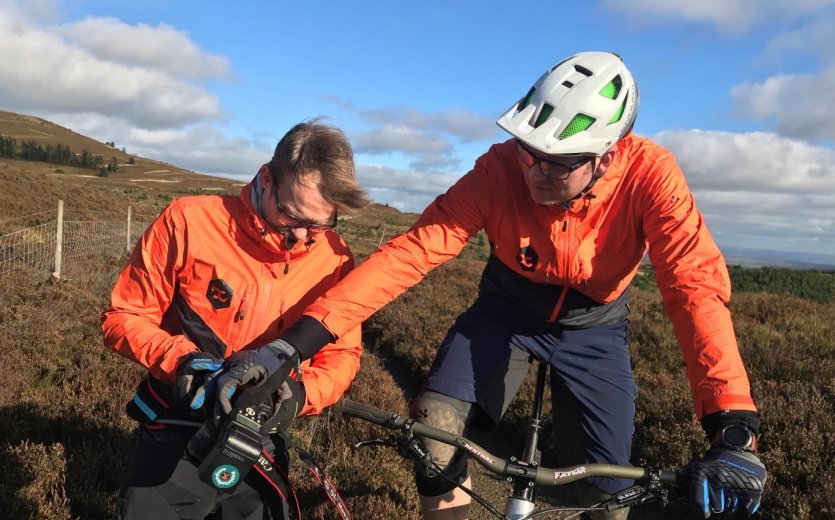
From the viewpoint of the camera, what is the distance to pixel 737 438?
2.12 m

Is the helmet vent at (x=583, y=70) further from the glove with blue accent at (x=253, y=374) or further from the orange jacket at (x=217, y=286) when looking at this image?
the glove with blue accent at (x=253, y=374)

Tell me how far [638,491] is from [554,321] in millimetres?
1423

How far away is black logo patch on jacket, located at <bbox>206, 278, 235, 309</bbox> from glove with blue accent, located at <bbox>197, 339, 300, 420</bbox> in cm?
63

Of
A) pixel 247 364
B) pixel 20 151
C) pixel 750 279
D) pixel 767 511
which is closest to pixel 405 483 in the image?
pixel 767 511

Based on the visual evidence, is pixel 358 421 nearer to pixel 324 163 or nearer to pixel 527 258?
pixel 527 258

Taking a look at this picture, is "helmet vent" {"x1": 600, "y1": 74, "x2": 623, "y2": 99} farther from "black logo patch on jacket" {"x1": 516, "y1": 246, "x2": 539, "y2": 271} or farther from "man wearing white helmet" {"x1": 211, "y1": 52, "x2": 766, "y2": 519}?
"black logo patch on jacket" {"x1": 516, "y1": 246, "x2": 539, "y2": 271}

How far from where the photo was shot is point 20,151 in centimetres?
9981

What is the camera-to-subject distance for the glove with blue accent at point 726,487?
6.46 ft

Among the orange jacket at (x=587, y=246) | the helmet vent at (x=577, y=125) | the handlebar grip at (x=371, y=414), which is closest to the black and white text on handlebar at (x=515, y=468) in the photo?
the handlebar grip at (x=371, y=414)

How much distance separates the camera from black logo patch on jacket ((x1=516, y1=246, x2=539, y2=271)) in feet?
10.4

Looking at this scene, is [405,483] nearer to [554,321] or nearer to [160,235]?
[554,321]

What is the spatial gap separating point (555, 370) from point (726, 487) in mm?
1485

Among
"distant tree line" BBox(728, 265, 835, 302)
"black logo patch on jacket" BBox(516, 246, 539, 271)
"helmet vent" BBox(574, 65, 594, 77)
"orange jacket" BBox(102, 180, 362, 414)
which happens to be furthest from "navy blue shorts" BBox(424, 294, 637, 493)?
"distant tree line" BBox(728, 265, 835, 302)

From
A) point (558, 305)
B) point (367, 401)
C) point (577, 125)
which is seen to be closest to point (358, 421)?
point (367, 401)
